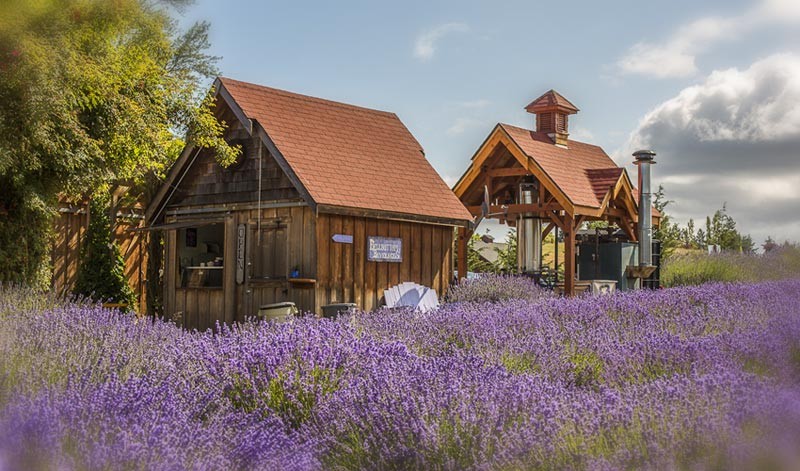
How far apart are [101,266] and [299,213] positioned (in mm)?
6147

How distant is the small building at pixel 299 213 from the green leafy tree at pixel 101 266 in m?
2.06

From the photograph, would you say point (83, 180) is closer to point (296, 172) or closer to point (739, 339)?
point (296, 172)

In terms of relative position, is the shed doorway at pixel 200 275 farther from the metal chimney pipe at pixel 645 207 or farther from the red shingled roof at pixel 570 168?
the metal chimney pipe at pixel 645 207

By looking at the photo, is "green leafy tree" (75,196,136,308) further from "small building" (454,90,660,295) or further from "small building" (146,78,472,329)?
"small building" (454,90,660,295)

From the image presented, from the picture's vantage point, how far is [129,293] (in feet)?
59.7

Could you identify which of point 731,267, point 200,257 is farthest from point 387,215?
point 731,267

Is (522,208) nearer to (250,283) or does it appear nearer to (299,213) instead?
(299,213)

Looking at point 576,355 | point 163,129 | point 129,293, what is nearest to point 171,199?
point 163,129

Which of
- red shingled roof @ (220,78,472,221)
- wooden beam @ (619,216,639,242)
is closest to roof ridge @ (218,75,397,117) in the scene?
red shingled roof @ (220,78,472,221)

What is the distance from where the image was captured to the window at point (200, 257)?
16.1m

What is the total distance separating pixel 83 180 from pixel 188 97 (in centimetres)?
277

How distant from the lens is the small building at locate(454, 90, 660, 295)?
18391 millimetres

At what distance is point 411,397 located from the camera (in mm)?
4887

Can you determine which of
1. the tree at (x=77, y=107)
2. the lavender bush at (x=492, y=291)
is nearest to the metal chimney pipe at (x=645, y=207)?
the lavender bush at (x=492, y=291)
